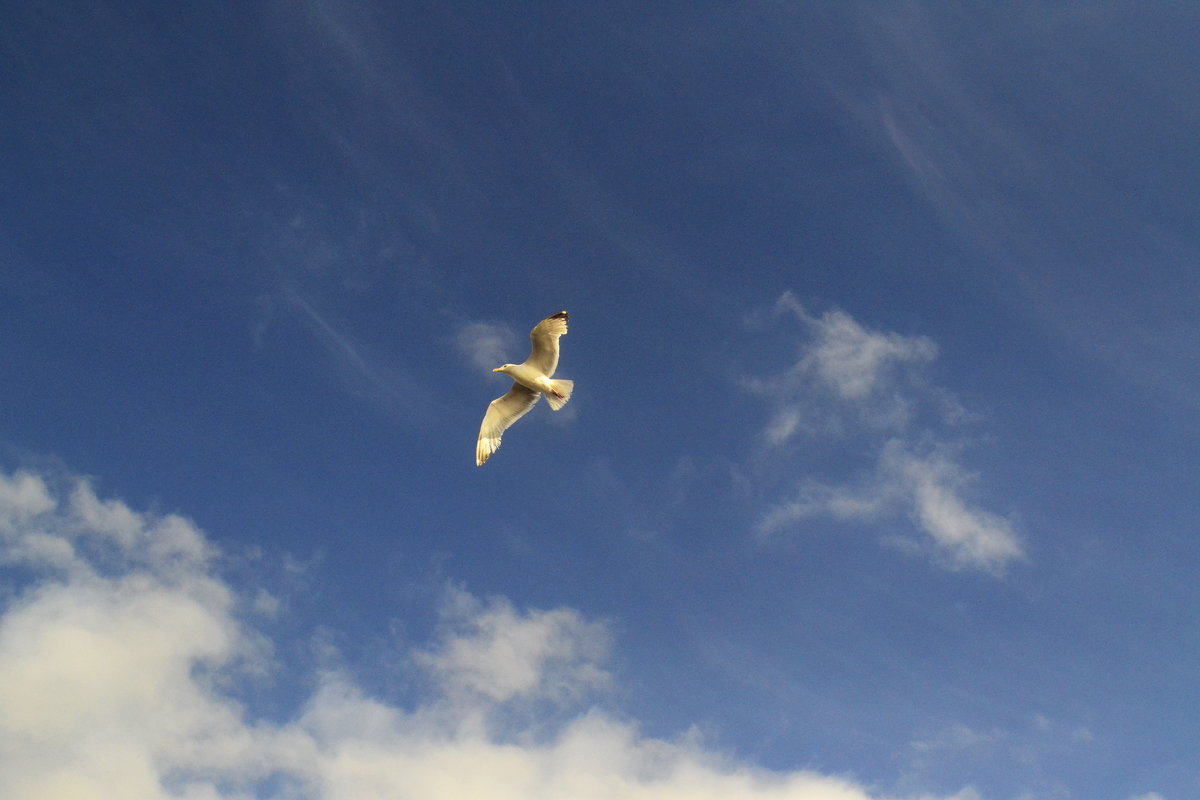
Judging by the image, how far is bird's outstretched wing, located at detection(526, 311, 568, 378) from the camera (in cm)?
3391

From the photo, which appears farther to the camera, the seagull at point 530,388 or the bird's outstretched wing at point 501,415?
the bird's outstretched wing at point 501,415

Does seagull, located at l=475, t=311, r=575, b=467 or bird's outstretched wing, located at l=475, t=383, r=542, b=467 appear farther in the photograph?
bird's outstretched wing, located at l=475, t=383, r=542, b=467

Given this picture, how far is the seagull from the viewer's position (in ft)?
112

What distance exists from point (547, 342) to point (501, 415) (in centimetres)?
462

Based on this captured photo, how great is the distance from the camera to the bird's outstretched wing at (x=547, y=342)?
33.9 meters

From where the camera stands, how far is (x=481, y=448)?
120 ft

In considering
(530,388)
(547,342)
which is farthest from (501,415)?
(547,342)

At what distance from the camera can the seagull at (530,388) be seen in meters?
34.0

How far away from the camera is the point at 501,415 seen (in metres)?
37.0

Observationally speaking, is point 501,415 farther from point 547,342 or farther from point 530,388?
point 547,342

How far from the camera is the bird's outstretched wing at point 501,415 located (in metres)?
36.5

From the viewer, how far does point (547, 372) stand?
35.1 meters

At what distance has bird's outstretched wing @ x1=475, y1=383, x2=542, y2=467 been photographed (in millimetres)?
36463

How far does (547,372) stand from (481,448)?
4463 mm
